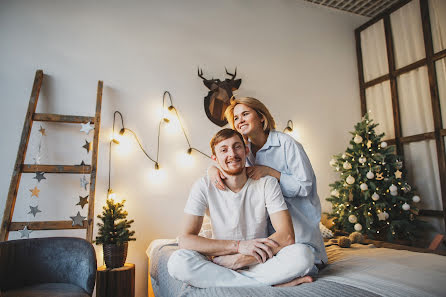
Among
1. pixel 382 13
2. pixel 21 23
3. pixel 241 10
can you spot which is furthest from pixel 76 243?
pixel 382 13

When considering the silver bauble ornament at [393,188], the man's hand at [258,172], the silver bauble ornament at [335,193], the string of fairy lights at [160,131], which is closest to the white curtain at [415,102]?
the silver bauble ornament at [393,188]

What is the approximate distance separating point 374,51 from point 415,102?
0.92 m

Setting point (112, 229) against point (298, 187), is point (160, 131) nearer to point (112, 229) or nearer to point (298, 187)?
point (112, 229)

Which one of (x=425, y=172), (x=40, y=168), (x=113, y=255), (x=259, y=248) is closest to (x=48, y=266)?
(x=113, y=255)

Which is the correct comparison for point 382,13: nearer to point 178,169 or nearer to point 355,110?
point 355,110

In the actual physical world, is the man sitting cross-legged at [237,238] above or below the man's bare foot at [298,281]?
above

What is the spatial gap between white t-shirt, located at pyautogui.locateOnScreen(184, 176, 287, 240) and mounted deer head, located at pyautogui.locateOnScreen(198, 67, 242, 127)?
5.44 feet

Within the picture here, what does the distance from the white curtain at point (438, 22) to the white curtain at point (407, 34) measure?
13cm

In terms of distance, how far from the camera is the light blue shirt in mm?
1664

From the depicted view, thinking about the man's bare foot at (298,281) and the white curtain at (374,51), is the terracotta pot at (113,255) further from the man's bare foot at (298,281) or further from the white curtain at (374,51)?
the white curtain at (374,51)

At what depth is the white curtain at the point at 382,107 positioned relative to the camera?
3764 millimetres

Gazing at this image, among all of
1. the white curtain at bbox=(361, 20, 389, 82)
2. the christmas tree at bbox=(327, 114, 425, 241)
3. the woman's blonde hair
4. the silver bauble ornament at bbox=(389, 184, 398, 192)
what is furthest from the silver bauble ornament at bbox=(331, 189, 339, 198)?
the woman's blonde hair

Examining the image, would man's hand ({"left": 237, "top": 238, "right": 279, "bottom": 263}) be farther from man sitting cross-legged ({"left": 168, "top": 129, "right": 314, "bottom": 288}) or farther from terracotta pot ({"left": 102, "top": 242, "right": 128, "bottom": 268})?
terracotta pot ({"left": 102, "top": 242, "right": 128, "bottom": 268})

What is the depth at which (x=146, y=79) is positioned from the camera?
298 cm
